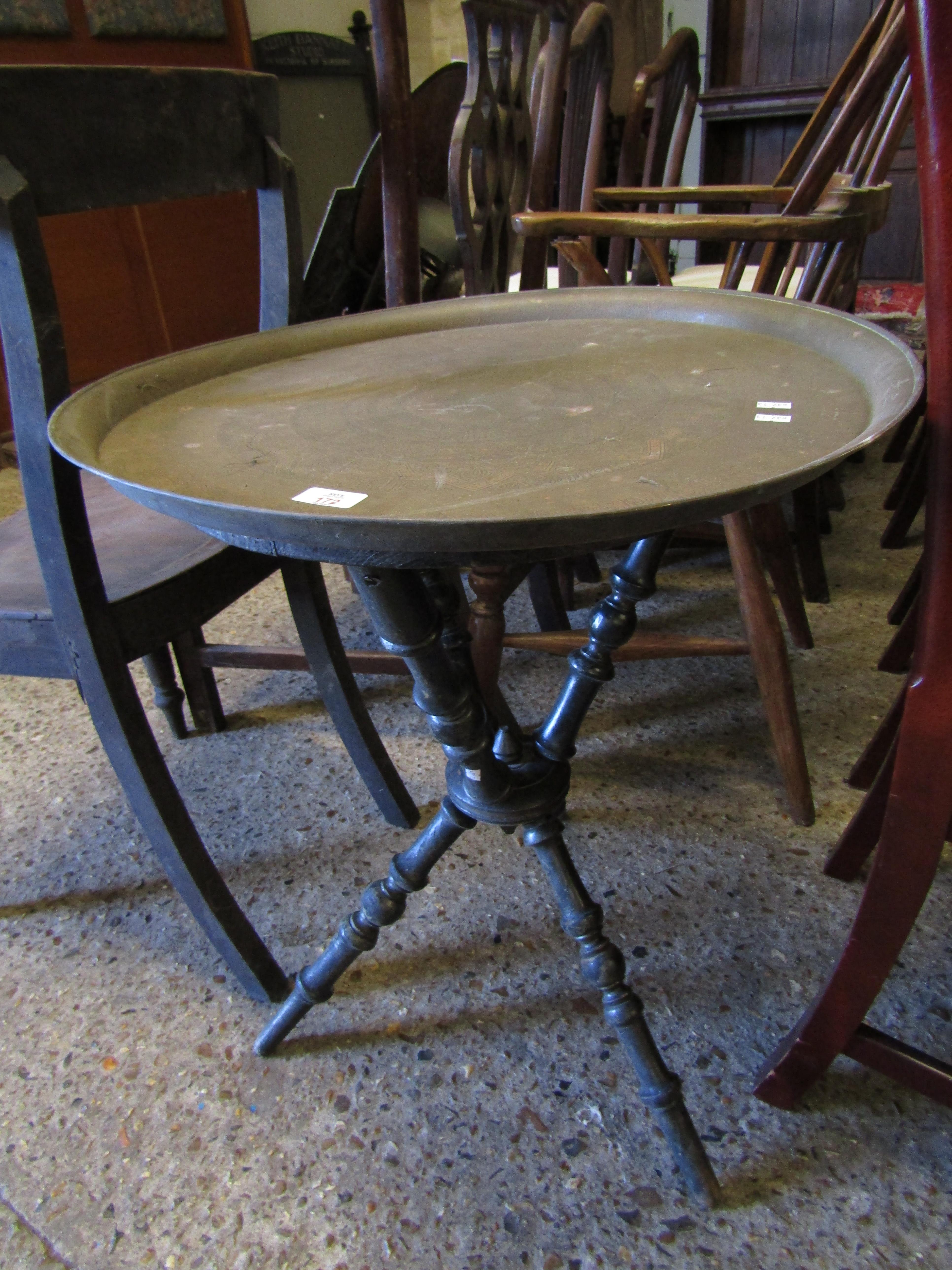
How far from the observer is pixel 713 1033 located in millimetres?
1016

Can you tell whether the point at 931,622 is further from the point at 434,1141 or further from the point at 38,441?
the point at 38,441

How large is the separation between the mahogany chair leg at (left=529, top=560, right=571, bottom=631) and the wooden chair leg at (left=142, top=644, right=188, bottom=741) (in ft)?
2.33

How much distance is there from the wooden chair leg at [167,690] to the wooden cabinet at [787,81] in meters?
3.33

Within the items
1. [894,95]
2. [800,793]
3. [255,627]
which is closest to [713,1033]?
[800,793]

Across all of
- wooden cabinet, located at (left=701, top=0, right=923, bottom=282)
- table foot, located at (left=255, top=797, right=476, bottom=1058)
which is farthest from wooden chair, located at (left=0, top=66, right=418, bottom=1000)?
wooden cabinet, located at (left=701, top=0, right=923, bottom=282)

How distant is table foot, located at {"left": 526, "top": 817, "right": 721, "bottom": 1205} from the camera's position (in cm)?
84

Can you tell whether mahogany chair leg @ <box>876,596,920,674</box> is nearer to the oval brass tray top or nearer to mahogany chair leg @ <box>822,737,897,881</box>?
mahogany chair leg @ <box>822,737,897,881</box>

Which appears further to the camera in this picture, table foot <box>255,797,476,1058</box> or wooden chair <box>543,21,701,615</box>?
wooden chair <box>543,21,701,615</box>

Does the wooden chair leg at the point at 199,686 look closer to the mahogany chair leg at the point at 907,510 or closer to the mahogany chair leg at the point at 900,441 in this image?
the mahogany chair leg at the point at 907,510

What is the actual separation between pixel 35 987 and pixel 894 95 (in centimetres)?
235

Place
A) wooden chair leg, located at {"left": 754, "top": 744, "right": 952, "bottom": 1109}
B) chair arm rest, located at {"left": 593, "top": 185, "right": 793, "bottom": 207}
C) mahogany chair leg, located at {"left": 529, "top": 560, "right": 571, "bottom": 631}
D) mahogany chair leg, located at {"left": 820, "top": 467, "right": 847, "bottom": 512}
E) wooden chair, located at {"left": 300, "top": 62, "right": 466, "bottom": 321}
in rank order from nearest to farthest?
wooden chair leg, located at {"left": 754, "top": 744, "right": 952, "bottom": 1109} → chair arm rest, located at {"left": 593, "top": 185, "right": 793, "bottom": 207} → mahogany chair leg, located at {"left": 529, "top": 560, "right": 571, "bottom": 631} → wooden chair, located at {"left": 300, "top": 62, "right": 466, "bottom": 321} → mahogany chair leg, located at {"left": 820, "top": 467, "right": 847, "bottom": 512}

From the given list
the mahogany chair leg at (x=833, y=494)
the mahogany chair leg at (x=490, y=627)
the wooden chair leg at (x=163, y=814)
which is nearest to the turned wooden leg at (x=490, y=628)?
the mahogany chair leg at (x=490, y=627)

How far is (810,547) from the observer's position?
1885mm

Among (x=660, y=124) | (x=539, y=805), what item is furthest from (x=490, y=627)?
(x=660, y=124)
